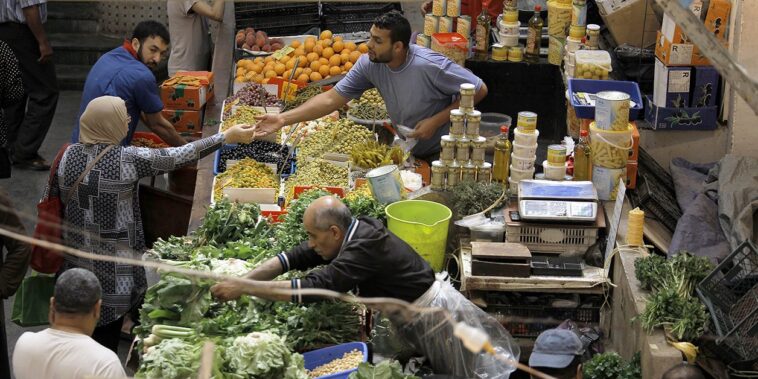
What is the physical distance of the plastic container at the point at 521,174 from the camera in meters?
6.30

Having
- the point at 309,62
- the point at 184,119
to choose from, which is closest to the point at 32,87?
the point at 184,119

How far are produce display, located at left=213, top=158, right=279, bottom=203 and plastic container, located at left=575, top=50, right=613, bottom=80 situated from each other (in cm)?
229

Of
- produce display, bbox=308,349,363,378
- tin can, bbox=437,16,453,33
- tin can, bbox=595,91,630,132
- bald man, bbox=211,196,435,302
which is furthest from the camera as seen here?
tin can, bbox=437,16,453,33

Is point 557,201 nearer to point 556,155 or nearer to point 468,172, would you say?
point 556,155

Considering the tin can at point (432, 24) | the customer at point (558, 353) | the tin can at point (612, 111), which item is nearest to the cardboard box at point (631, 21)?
the tin can at point (432, 24)

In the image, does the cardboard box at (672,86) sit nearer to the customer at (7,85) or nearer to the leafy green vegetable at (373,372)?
the leafy green vegetable at (373,372)

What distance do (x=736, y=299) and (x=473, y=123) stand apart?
1.80 m

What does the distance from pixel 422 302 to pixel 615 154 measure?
6.16 feet

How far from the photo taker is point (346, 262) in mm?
4719

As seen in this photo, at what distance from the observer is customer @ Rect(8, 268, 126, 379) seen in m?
4.05

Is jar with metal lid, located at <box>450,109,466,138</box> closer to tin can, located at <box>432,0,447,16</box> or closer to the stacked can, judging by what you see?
the stacked can

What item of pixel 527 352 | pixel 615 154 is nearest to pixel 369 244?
pixel 527 352

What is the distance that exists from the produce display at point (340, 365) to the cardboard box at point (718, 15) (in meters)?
3.69

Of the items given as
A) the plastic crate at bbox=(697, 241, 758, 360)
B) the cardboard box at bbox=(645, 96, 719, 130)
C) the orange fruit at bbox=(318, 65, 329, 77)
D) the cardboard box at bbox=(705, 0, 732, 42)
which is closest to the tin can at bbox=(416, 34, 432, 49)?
the orange fruit at bbox=(318, 65, 329, 77)
